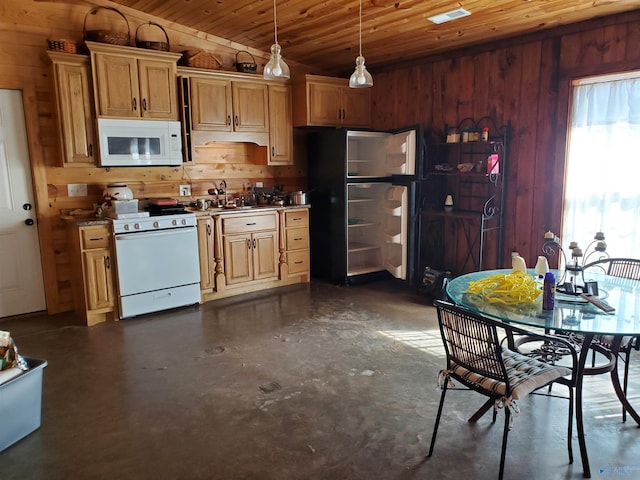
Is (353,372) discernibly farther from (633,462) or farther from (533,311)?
(633,462)

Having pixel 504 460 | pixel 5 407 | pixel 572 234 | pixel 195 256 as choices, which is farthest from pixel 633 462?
pixel 195 256

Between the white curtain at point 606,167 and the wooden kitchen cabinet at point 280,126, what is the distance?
2.88 meters

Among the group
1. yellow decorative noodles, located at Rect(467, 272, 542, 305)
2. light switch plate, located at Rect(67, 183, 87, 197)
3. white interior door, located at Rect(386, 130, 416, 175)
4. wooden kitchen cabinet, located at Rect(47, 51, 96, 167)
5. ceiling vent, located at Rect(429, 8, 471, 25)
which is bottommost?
yellow decorative noodles, located at Rect(467, 272, 542, 305)

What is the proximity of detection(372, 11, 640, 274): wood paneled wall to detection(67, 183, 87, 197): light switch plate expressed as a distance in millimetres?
3559

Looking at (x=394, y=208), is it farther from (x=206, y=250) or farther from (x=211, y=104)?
(x=211, y=104)

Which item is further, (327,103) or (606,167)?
(327,103)

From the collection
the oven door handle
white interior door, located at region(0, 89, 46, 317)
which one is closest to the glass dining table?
the oven door handle

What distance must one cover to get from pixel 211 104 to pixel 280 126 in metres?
0.86

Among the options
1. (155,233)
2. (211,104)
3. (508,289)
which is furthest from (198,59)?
(508,289)

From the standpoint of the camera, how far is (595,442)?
2.43 meters

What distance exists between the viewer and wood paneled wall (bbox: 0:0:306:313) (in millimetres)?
4223

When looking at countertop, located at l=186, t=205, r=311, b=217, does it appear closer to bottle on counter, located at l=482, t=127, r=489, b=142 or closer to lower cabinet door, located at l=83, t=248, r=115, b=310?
lower cabinet door, located at l=83, t=248, r=115, b=310

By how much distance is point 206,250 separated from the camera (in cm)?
483

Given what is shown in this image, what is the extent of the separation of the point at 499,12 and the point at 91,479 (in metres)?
4.11
